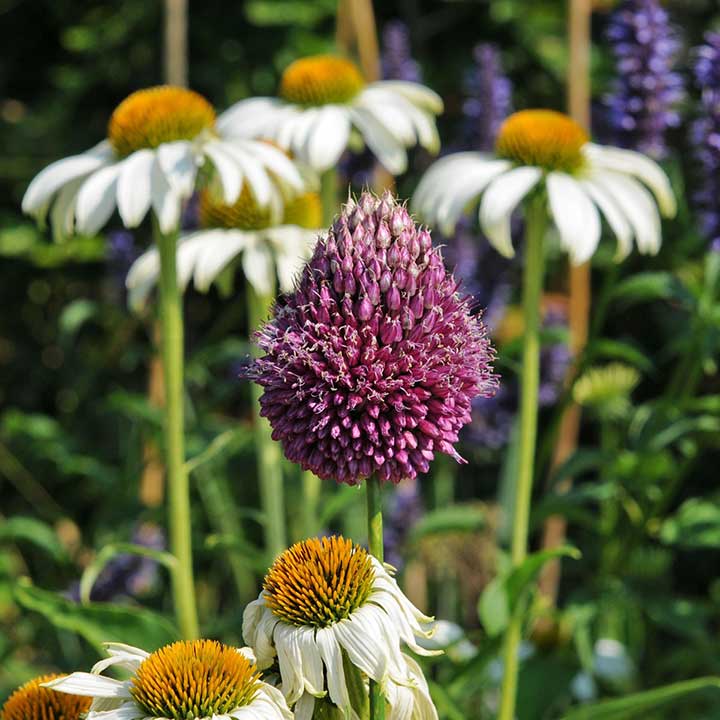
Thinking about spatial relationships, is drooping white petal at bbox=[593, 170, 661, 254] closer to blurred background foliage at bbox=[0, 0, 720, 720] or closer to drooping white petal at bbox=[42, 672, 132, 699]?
blurred background foliage at bbox=[0, 0, 720, 720]

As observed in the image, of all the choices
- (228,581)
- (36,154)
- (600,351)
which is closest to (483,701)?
(600,351)

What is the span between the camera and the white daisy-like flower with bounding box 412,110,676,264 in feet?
5.44

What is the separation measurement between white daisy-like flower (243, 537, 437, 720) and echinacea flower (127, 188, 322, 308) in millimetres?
852

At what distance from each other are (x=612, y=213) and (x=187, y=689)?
3.56 feet

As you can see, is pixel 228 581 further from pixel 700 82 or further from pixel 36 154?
pixel 700 82

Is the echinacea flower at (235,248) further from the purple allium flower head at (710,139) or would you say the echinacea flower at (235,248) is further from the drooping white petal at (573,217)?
the purple allium flower head at (710,139)

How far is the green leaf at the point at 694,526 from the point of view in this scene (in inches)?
74.6

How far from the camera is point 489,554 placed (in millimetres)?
2754

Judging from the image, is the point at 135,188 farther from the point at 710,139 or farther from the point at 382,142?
the point at 710,139

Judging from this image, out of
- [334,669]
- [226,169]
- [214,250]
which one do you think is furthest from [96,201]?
[334,669]

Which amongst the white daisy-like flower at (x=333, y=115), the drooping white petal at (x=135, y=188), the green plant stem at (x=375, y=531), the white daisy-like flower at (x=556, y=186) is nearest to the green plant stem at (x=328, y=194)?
the white daisy-like flower at (x=333, y=115)

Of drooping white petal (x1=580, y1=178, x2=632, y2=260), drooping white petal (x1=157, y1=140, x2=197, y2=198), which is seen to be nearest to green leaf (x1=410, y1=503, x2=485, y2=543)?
drooping white petal (x1=580, y1=178, x2=632, y2=260)

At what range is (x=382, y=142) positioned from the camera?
6.53ft

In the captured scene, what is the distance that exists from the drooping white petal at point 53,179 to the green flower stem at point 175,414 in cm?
17
